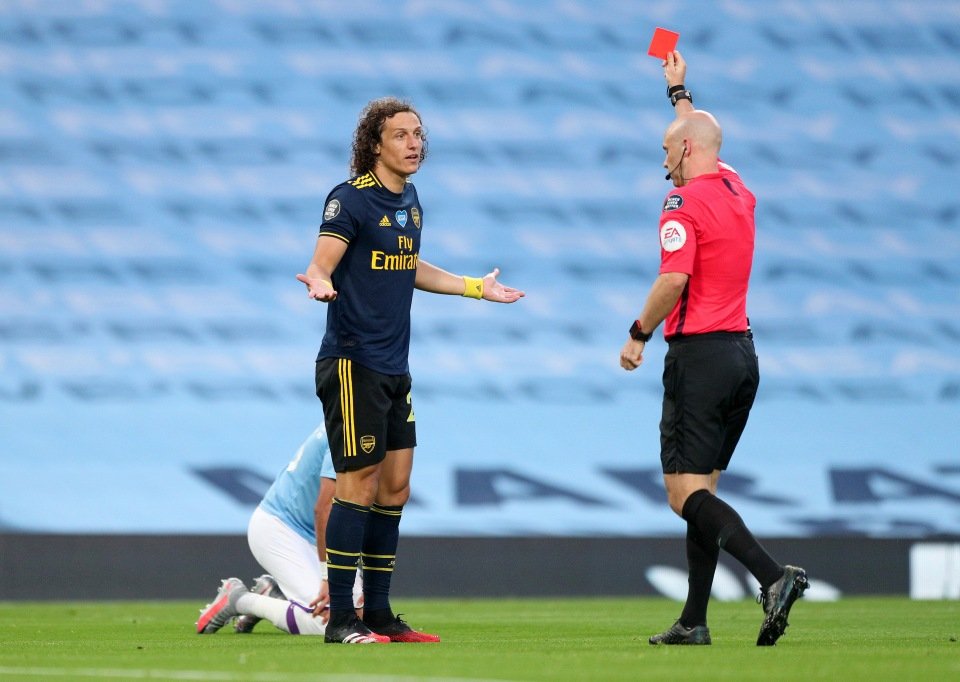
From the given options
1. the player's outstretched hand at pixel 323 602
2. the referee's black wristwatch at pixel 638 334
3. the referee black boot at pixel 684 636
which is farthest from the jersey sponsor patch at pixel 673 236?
the player's outstretched hand at pixel 323 602

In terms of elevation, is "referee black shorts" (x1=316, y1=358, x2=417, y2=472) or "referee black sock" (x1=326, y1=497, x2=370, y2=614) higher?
"referee black shorts" (x1=316, y1=358, x2=417, y2=472)

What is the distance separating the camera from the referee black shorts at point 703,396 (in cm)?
472

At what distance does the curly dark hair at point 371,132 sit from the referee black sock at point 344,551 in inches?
43.5

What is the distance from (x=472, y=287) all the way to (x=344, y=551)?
107cm

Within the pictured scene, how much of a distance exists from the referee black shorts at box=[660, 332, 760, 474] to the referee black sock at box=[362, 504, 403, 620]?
3.09 ft

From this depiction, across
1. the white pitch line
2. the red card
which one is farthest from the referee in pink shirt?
the white pitch line

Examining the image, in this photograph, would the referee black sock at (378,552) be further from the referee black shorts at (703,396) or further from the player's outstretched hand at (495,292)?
Answer: the referee black shorts at (703,396)

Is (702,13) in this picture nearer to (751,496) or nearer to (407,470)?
(751,496)

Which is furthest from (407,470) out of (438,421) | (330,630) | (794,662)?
(438,421)

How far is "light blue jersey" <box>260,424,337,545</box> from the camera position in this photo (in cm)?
615

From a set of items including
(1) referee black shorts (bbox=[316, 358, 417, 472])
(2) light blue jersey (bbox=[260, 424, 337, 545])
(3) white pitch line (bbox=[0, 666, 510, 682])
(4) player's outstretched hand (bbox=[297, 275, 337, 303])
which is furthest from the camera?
(2) light blue jersey (bbox=[260, 424, 337, 545])

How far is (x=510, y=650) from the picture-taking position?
14.9 ft

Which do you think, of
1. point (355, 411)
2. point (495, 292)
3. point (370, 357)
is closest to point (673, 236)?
point (495, 292)

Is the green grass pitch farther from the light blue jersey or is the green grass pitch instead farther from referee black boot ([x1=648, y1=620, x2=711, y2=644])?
the light blue jersey
